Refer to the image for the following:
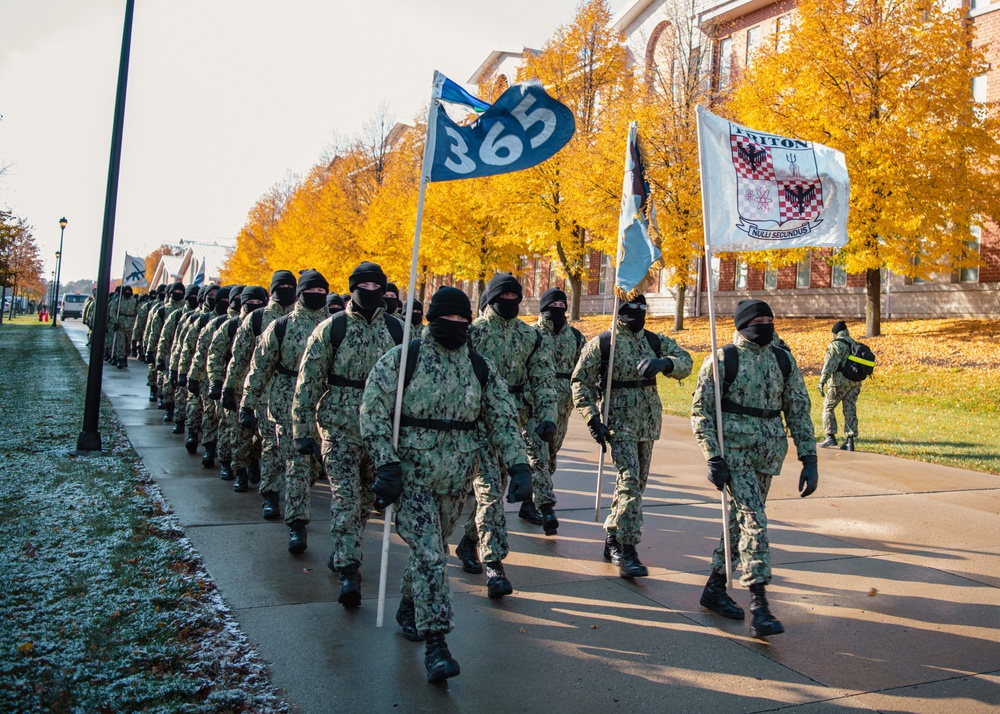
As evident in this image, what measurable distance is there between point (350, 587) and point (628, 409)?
2.54 m

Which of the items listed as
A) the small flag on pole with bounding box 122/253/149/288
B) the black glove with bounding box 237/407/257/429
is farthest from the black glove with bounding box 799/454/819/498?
the small flag on pole with bounding box 122/253/149/288

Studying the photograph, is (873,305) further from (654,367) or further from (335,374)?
(335,374)

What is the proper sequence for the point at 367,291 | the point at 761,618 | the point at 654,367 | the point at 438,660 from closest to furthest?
the point at 438,660, the point at 761,618, the point at 367,291, the point at 654,367

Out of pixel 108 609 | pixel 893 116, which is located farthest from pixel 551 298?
pixel 893 116

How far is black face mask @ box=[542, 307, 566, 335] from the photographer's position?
784 centimetres

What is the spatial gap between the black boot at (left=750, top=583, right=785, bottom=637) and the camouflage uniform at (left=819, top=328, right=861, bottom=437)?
833 centimetres

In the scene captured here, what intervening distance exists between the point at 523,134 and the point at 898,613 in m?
3.89

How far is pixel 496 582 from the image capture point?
220 inches

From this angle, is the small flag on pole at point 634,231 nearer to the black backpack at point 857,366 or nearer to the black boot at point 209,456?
the black boot at point 209,456

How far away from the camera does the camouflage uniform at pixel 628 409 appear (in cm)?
626

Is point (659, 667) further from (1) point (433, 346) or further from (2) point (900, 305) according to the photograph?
(2) point (900, 305)

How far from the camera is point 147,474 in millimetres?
9227

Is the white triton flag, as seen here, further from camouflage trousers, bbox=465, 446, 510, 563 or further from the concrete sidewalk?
the concrete sidewalk

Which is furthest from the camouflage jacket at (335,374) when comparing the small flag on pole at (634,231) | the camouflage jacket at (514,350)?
the small flag on pole at (634,231)
